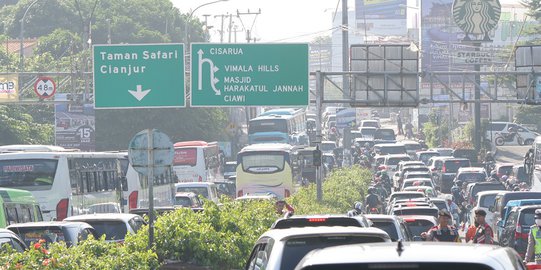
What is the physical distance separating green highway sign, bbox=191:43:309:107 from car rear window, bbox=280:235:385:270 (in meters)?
24.3

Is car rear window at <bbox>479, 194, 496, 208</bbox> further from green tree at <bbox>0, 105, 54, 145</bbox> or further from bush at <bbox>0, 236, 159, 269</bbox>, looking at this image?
green tree at <bbox>0, 105, 54, 145</bbox>

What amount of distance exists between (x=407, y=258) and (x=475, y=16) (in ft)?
203

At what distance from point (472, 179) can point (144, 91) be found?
53.2ft

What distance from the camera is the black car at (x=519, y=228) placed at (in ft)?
70.9

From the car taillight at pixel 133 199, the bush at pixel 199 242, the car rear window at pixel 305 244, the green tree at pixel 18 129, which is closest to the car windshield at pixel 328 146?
the green tree at pixel 18 129

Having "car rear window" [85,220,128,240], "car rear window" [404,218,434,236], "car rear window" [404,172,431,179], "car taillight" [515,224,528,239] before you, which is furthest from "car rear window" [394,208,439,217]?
"car rear window" [404,172,431,179]

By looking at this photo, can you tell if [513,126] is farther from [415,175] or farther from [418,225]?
[418,225]

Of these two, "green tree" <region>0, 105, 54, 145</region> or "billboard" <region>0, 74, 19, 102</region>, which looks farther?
"green tree" <region>0, 105, 54, 145</region>

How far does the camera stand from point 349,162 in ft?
224

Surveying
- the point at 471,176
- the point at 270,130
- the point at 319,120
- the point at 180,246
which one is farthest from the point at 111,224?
the point at 270,130

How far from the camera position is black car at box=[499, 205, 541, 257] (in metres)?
21.6

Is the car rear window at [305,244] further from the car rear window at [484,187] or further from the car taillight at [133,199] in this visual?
the car rear window at [484,187]

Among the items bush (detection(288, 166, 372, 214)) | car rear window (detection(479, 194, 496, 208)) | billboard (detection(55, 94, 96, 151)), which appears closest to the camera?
bush (detection(288, 166, 372, 214))

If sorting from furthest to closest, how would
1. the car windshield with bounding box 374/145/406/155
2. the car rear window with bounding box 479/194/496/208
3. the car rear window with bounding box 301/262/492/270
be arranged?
the car windshield with bounding box 374/145/406/155 → the car rear window with bounding box 479/194/496/208 → the car rear window with bounding box 301/262/492/270
